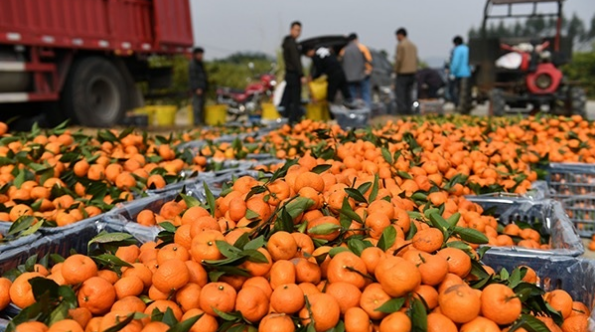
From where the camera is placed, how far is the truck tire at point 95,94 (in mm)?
9938

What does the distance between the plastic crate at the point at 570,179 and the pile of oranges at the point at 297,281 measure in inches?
92.3

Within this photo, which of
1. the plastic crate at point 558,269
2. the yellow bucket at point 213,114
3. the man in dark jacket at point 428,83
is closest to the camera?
the plastic crate at point 558,269

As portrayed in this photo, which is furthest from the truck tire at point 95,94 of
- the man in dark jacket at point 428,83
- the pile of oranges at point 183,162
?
the man in dark jacket at point 428,83

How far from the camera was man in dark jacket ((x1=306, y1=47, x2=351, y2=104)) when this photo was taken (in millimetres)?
10797

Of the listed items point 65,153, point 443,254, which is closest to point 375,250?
point 443,254

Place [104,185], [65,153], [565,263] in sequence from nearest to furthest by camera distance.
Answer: [565,263] < [104,185] < [65,153]

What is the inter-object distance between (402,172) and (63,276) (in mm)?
2007

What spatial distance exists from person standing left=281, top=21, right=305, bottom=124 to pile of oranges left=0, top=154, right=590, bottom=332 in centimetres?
729

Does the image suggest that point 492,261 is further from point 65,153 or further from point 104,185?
point 65,153

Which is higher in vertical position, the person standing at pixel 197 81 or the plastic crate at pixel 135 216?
the person standing at pixel 197 81

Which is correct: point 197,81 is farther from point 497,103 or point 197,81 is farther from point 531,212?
point 531,212

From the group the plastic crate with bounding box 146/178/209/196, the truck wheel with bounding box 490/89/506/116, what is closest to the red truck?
the plastic crate with bounding box 146/178/209/196

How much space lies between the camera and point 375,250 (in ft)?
5.72

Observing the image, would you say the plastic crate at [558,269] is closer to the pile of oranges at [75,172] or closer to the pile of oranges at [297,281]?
the pile of oranges at [297,281]
